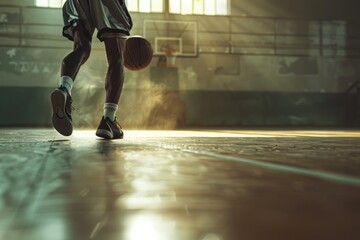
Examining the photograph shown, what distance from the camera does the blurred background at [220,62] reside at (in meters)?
7.88

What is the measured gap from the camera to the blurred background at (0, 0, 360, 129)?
7883 millimetres

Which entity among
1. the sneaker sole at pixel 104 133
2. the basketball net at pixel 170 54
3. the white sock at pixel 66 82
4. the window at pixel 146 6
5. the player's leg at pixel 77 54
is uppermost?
the window at pixel 146 6

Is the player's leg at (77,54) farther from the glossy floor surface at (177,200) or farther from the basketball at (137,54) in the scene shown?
the glossy floor surface at (177,200)

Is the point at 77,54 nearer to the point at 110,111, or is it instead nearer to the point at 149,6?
the point at 110,111

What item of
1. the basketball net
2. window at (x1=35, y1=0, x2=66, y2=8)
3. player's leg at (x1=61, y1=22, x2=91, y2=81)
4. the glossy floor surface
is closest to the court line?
the glossy floor surface

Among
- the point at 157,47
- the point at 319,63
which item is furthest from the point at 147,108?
the point at 319,63

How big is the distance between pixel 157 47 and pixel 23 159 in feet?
23.2

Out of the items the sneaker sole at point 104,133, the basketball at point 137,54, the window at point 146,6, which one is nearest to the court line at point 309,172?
the sneaker sole at point 104,133

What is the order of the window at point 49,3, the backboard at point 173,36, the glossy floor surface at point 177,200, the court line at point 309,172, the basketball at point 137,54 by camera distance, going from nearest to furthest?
the glossy floor surface at point 177,200 → the court line at point 309,172 → the basketball at point 137,54 → the window at point 49,3 → the backboard at point 173,36

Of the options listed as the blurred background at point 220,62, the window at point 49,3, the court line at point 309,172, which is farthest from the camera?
the window at point 49,3

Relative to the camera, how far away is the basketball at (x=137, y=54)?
310cm

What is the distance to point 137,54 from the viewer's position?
316 cm

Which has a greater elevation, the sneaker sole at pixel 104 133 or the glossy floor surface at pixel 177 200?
the sneaker sole at pixel 104 133

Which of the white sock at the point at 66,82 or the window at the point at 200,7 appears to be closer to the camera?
the white sock at the point at 66,82
